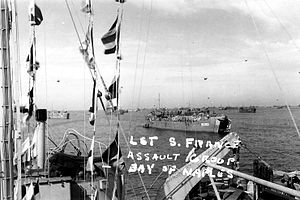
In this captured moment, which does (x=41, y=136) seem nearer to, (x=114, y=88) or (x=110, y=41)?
(x=114, y=88)

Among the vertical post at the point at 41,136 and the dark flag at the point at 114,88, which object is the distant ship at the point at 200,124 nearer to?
the vertical post at the point at 41,136

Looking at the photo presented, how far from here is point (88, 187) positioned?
12695 mm

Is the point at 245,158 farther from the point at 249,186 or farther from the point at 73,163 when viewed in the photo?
the point at 73,163

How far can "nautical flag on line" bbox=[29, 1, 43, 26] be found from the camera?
1030 centimetres

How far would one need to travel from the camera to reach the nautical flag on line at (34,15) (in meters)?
10.3

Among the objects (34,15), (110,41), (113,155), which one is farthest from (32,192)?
(34,15)

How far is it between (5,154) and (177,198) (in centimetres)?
683

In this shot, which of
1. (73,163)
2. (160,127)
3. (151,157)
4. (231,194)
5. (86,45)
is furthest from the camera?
(160,127)

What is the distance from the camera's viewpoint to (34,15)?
1044 centimetres

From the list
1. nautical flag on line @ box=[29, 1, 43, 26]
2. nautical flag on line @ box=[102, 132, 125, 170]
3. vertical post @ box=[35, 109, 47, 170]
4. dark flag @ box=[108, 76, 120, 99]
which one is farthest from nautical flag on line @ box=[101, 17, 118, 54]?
vertical post @ box=[35, 109, 47, 170]

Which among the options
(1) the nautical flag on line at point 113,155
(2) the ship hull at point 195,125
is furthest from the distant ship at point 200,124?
(1) the nautical flag on line at point 113,155

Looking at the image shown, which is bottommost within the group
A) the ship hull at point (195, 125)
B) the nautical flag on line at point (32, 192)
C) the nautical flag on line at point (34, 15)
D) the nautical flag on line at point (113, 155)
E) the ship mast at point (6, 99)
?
the ship hull at point (195, 125)

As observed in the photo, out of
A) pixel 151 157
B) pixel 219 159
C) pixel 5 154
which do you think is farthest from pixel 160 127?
pixel 5 154

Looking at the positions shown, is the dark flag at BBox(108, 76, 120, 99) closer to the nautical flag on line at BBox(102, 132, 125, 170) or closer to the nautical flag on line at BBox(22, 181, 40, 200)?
the nautical flag on line at BBox(102, 132, 125, 170)
